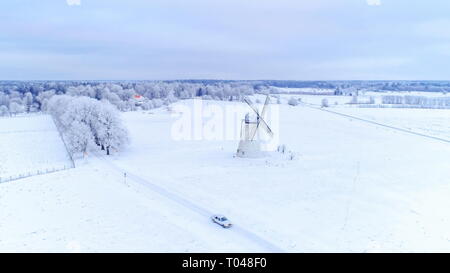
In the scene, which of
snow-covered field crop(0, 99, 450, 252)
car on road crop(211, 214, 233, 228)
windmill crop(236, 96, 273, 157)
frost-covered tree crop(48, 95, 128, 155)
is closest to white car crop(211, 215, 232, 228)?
car on road crop(211, 214, 233, 228)

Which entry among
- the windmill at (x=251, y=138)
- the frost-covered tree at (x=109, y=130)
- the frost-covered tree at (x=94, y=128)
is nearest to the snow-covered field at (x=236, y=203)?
the windmill at (x=251, y=138)

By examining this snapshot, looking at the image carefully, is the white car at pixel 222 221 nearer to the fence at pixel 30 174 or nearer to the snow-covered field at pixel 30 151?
the fence at pixel 30 174

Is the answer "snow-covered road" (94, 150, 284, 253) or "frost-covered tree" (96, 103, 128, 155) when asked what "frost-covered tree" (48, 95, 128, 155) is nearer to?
"frost-covered tree" (96, 103, 128, 155)

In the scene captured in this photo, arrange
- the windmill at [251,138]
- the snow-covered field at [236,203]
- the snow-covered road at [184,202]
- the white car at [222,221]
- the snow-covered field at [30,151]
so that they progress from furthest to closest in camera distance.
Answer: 1. the windmill at [251,138]
2. the snow-covered field at [30,151]
3. the white car at [222,221]
4. the snow-covered field at [236,203]
5. the snow-covered road at [184,202]

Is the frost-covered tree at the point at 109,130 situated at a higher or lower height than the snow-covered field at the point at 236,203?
higher

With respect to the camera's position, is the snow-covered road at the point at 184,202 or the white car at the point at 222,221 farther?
the white car at the point at 222,221

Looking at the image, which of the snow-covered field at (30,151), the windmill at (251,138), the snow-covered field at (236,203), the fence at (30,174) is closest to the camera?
the snow-covered field at (236,203)
